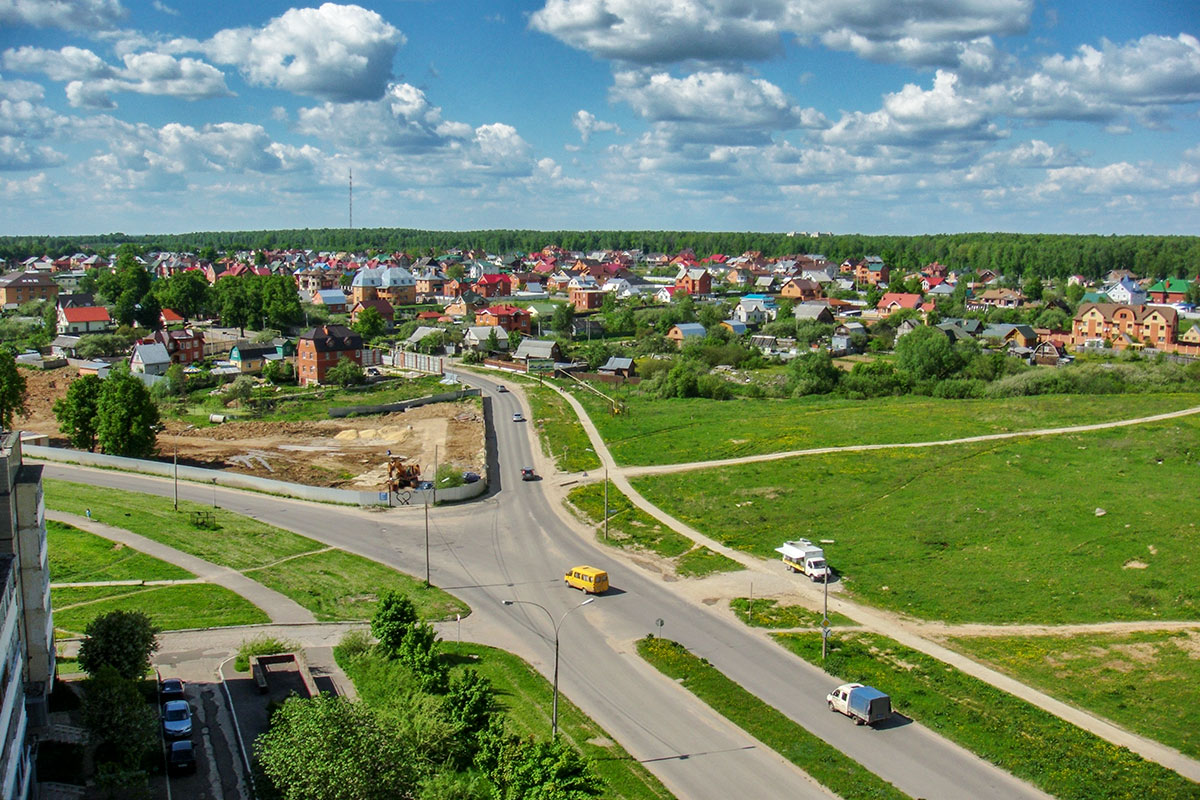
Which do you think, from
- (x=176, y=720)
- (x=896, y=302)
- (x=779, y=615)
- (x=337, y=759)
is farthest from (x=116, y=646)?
(x=896, y=302)

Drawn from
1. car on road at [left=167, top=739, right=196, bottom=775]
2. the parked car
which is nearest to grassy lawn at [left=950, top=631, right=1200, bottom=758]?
the parked car

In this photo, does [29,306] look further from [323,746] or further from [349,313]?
[323,746]

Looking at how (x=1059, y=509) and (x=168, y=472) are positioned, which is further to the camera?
(x=168, y=472)

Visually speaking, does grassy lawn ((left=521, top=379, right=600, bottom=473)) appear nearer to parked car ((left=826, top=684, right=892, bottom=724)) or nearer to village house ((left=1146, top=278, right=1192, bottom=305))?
parked car ((left=826, top=684, right=892, bottom=724))

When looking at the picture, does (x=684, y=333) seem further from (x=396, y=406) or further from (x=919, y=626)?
(x=919, y=626)

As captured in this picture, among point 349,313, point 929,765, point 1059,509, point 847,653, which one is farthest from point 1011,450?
point 349,313

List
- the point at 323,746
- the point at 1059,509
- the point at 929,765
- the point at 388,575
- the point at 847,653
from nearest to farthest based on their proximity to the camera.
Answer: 1. the point at 323,746
2. the point at 929,765
3. the point at 847,653
4. the point at 388,575
5. the point at 1059,509

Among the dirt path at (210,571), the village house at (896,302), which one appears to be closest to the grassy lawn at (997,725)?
the dirt path at (210,571)
